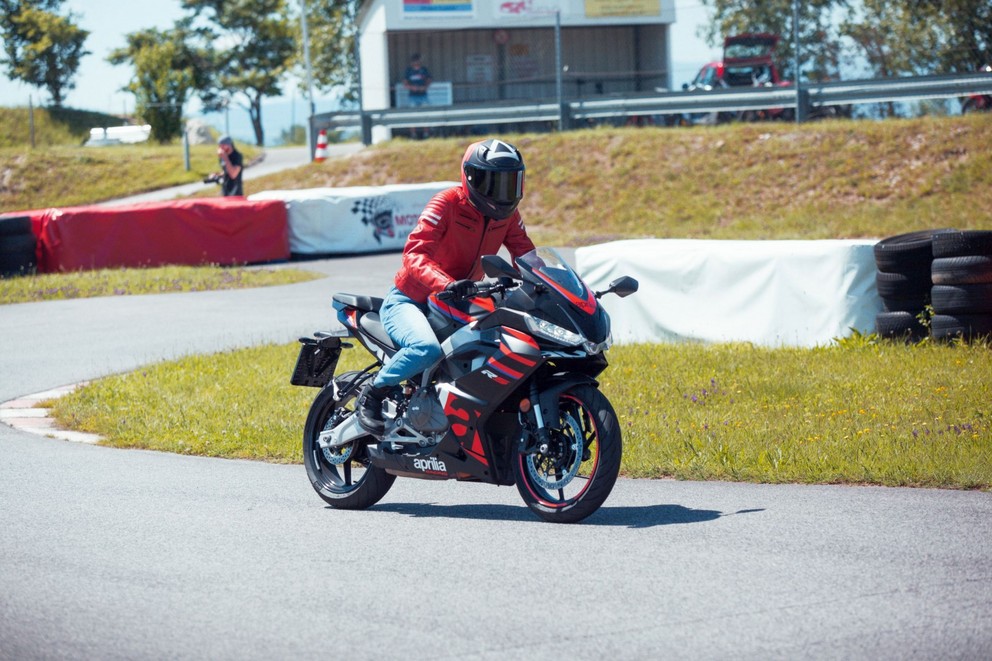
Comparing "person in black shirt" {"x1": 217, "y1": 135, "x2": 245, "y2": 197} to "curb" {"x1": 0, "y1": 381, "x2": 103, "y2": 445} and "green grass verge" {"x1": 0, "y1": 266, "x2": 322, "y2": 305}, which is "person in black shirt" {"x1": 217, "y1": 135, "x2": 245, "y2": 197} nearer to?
"green grass verge" {"x1": 0, "y1": 266, "x2": 322, "y2": 305}

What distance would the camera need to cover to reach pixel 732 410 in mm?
9203

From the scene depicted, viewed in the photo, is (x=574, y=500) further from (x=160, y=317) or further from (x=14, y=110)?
(x=14, y=110)

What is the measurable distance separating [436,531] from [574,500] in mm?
676

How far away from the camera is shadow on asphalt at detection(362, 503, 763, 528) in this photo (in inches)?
251

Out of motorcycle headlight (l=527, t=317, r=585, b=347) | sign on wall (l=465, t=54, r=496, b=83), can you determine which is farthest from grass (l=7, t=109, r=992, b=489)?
sign on wall (l=465, t=54, r=496, b=83)

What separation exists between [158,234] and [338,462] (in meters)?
15.5

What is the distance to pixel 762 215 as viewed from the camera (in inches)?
947

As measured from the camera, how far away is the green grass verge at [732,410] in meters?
7.52

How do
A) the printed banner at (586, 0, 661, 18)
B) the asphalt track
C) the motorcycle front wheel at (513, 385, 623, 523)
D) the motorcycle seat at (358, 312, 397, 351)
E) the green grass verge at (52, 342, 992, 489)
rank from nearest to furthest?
the asphalt track, the motorcycle front wheel at (513, 385, 623, 523), the motorcycle seat at (358, 312, 397, 351), the green grass verge at (52, 342, 992, 489), the printed banner at (586, 0, 661, 18)

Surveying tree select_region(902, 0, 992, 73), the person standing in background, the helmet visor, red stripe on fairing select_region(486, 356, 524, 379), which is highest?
tree select_region(902, 0, 992, 73)

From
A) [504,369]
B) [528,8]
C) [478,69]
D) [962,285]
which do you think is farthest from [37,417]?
[478,69]

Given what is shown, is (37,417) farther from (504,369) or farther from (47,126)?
(47,126)

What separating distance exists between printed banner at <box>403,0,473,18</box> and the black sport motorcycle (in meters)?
32.0

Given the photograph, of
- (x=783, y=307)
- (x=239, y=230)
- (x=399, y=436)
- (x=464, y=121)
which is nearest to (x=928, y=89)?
(x=464, y=121)
